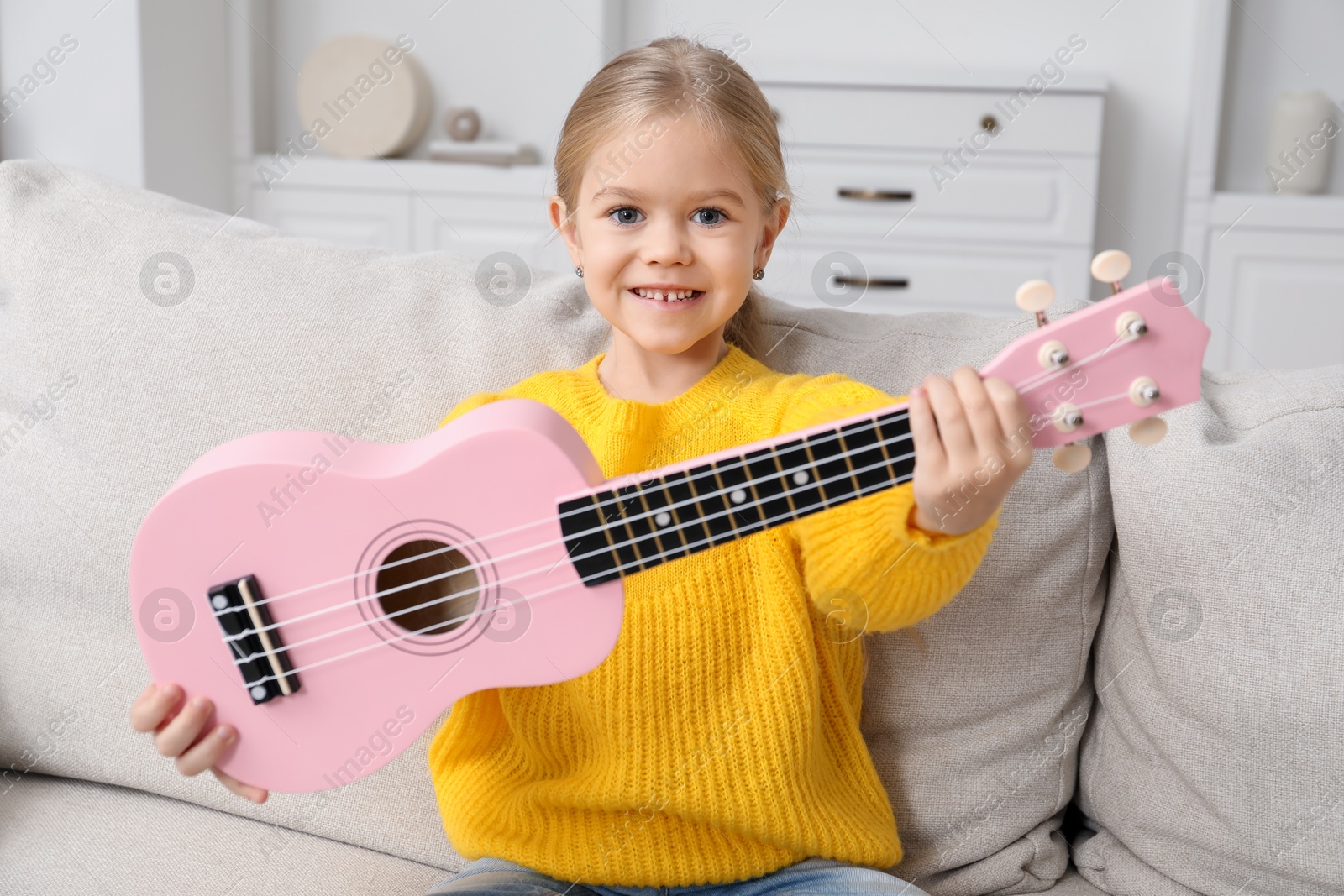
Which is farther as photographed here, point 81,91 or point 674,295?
point 81,91

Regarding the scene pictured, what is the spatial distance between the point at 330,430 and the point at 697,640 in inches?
18.3

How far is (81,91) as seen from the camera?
2.91 meters

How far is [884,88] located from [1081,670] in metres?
2.31

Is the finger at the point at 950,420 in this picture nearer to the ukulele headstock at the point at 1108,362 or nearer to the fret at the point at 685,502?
the ukulele headstock at the point at 1108,362

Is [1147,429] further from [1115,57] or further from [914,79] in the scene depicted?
[1115,57]

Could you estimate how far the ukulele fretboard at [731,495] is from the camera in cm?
77

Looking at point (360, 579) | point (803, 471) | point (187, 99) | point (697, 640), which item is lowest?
point (697, 640)

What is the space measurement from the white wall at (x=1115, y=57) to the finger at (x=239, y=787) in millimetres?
2841

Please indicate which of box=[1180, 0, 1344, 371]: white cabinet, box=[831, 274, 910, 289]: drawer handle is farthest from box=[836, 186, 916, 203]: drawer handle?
box=[1180, 0, 1344, 371]: white cabinet

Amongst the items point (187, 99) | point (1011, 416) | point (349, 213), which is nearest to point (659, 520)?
point (1011, 416)

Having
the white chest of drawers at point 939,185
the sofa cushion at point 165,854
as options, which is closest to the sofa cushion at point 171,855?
the sofa cushion at point 165,854

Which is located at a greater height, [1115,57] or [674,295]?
[1115,57]

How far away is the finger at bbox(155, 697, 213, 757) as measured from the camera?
821 millimetres

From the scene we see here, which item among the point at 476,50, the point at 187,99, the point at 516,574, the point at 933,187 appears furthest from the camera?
the point at 476,50
